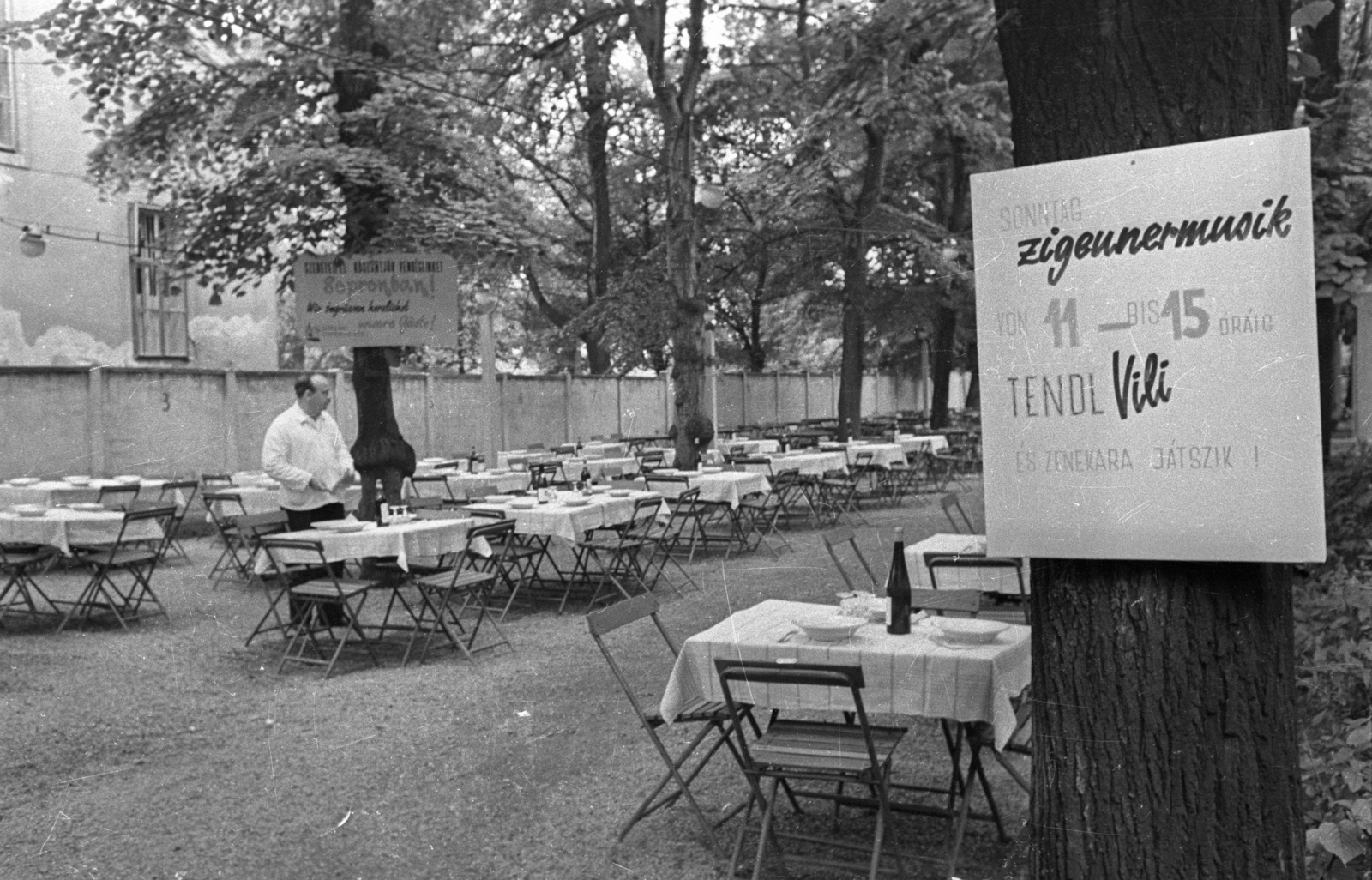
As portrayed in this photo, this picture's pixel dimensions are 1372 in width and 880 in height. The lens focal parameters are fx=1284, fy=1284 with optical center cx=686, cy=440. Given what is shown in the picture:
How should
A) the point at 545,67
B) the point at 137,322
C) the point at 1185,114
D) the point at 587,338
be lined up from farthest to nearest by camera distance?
the point at 587,338 < the point at 137,322 < the point at 545,67 < the point at 1185,114

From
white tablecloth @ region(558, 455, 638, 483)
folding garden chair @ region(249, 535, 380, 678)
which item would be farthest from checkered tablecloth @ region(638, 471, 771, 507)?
folding garden chair @ region(249, 535, 380, 678)

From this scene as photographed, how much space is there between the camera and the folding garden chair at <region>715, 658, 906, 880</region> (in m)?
4.17

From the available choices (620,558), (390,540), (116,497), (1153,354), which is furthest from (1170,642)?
(116,497)

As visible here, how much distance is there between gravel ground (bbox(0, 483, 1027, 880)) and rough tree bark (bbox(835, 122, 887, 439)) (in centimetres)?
1303

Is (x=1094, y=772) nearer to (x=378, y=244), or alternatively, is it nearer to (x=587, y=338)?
(x=378, y=244)

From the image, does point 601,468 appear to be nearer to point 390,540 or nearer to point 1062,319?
point 390,540

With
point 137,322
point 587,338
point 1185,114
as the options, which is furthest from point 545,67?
point 1185,114

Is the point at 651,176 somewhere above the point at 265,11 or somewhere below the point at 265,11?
above

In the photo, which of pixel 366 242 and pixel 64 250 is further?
pixel 64 250

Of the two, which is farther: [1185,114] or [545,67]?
[545,67]

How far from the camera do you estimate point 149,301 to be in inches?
908

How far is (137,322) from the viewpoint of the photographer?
75.1ft

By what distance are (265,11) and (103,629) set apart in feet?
21.3

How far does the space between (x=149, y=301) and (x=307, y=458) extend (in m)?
15.5
